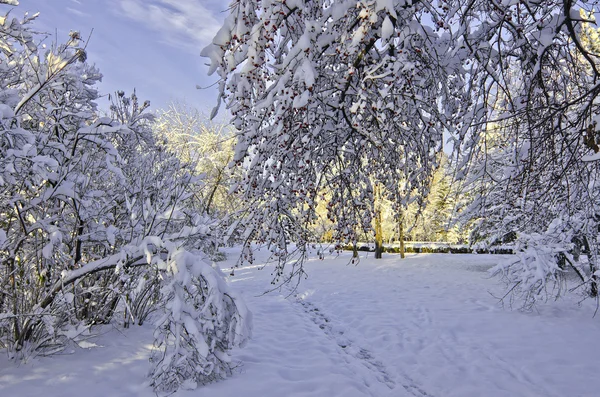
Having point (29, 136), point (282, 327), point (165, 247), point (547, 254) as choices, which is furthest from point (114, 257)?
point (547, 254)

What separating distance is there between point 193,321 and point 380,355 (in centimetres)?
368

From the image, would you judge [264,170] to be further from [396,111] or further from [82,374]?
[82,374]

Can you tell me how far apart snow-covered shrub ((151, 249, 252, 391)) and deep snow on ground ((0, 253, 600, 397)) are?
11.2 inches

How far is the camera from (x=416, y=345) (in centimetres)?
621

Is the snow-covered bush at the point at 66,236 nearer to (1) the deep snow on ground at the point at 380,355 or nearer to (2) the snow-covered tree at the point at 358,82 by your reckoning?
(1) the deep snow on ground at the point at 380,355

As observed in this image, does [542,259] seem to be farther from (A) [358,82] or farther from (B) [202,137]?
(B) [202,137]

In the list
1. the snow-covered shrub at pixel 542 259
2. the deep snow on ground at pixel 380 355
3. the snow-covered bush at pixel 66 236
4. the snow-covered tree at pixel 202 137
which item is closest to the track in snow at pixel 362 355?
the deep snow on ground at pixel 380 355

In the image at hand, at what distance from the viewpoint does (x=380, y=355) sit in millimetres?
5766

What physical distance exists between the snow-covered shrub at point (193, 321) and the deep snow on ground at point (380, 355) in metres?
0.28

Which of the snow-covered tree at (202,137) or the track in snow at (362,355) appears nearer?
the track in snow at (362,355)

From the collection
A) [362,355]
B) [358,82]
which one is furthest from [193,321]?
[362,355]

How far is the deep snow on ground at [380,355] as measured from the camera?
13.4ft

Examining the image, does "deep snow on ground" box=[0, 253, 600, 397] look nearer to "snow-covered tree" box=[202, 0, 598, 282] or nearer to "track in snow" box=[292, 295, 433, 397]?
"track in snow" box=[292, 295, 433, 397]

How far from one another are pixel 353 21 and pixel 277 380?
4053mm
